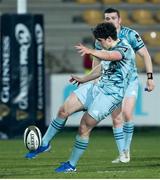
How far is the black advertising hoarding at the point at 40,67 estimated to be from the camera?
1755 centimetres

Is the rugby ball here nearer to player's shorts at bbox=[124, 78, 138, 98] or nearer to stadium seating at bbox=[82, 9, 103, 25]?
player's shorts at bbox=[124, 78, 138, 98]

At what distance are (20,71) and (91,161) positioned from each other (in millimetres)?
5876

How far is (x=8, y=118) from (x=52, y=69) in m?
3.29

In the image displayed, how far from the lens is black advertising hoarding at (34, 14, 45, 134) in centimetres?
1755

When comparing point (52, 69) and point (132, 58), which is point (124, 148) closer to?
point (132, 58)

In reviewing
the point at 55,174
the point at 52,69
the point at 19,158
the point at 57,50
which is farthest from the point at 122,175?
the point at 57,50

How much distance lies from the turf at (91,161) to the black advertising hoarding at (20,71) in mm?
526

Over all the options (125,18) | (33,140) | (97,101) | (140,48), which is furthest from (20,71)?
(97,101)

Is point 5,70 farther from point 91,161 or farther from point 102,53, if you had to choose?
point 102,53

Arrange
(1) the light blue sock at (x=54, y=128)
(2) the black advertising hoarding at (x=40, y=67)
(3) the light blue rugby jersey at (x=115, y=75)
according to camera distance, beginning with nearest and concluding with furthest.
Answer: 1. (3) the light blue rugby jersey at (x=115, y=75)
2. (1) the light blue sock at (x=54, y=128)
3. (2) the black advertising hoarding at (x=40, y=67)

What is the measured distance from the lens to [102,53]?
31.8 feet

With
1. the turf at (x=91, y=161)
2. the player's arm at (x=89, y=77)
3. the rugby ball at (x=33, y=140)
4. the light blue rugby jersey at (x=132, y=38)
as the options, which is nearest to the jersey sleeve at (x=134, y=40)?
the light blue rugby jersey at (x=132, y=38)

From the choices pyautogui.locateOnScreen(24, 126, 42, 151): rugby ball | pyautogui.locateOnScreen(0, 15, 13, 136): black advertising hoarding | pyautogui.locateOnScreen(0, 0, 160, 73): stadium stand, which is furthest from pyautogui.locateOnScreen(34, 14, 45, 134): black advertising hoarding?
pyautogui.locateOnScreen(24, 126, 42, 151): rugby ball

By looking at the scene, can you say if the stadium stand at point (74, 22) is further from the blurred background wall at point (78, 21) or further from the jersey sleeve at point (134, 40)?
the jersey sleeve at point (134, 40)
